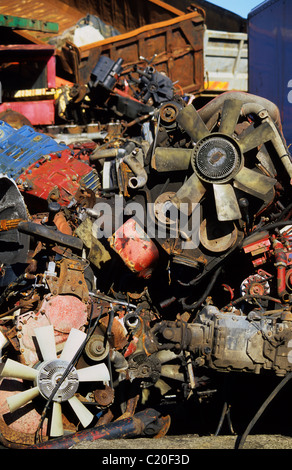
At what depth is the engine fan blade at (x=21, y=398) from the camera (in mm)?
5240

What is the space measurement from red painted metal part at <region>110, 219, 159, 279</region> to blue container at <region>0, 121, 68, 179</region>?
186 centimetres

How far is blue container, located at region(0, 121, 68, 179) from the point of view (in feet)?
25.0

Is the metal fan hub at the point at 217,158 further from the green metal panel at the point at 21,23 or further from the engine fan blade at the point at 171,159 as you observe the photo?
the green metal panel at the point at 21,23

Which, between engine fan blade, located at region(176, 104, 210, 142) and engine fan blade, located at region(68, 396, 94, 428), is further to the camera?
engine fan blade, located at region(176, 104, 210, 142)

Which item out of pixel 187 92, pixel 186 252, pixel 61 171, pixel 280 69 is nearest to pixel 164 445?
pixel 186 252

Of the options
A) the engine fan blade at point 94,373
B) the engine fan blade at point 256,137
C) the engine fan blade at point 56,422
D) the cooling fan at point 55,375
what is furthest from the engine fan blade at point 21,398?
the engine fan blade at point 256,137

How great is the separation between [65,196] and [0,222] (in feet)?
3.86

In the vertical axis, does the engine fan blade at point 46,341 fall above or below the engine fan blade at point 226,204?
below

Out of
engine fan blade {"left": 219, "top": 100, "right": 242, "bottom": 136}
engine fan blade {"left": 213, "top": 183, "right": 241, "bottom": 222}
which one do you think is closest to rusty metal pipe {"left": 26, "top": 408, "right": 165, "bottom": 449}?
engine fan blade {"left": 213, "top": 183, "right": 241, "bottom": 222}

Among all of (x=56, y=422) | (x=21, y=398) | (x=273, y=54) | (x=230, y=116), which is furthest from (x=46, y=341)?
(x=273, y=54)

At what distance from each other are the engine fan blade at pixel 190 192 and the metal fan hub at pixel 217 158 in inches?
3.2

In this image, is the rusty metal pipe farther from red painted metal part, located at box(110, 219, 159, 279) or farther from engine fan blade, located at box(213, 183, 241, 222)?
engine fan blade, located at box(213, 183, 241, 222)

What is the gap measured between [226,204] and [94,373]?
2.11 m
